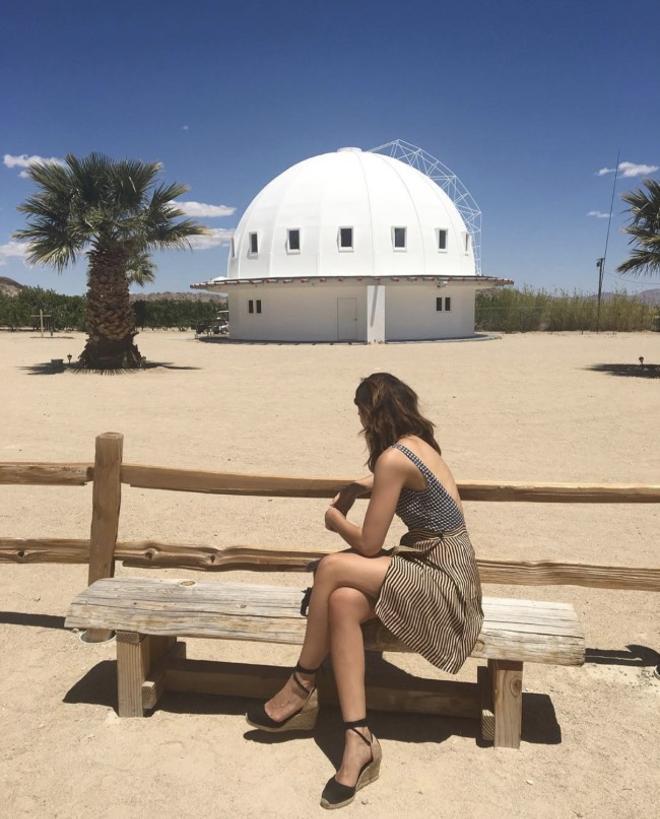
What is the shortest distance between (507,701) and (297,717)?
0.92 metres

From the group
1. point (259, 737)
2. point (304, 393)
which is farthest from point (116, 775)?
point (304, 393)

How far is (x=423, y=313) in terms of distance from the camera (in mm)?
33750

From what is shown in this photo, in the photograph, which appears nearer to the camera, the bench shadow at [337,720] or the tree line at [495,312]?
the bench shadow at [337,720]

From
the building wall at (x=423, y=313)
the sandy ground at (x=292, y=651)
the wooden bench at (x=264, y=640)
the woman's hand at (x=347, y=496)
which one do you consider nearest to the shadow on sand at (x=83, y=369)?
the sandy ground at (x=292, y=651)

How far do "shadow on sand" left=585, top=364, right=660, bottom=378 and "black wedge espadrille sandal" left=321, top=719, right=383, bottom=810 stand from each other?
1654cm

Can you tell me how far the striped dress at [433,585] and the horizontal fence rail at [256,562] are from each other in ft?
2.25

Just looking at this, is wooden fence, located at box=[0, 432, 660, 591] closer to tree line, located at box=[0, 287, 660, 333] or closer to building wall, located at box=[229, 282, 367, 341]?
building wall, located at box=[229, 282, 367, 341]

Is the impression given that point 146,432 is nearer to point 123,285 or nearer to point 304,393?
point 304,393

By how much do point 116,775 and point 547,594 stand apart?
299cm

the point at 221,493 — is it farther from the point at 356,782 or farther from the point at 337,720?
the point at 356,782

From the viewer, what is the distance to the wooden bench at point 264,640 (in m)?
2.96

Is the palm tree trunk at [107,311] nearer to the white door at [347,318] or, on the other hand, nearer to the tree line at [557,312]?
the white door at [347,318]

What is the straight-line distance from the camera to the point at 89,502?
6934 millimetres

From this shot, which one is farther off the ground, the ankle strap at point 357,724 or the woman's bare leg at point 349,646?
the woman's bare leg at point 349,646
